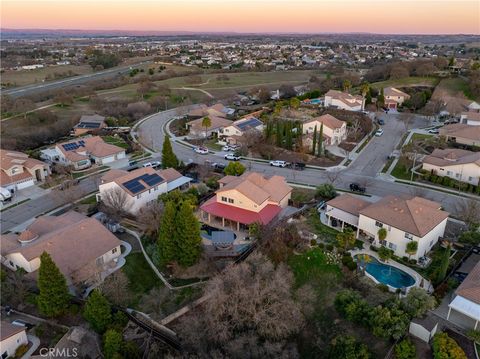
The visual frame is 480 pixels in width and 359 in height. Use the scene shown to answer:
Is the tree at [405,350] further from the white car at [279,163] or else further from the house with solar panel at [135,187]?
the white car at [279,163]

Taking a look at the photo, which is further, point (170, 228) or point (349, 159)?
point (349, 159)

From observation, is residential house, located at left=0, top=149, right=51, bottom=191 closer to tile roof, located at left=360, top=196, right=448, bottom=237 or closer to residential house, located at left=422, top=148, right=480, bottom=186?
tile roof, located at left=360, top=196, right=448, bottom=237

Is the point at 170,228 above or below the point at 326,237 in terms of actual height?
above

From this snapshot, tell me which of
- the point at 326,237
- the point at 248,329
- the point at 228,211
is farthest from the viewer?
the point at 228,211

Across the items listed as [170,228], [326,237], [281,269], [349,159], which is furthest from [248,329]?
[349,159]

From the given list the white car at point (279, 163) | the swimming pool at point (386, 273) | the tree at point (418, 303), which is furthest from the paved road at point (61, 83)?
the tree at point (418, 303)

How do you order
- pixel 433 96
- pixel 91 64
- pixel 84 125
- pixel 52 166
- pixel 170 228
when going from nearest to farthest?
pixel 170 228 → pixel 52 166 → pixel 84 125 → pixel 433 96 → pixel 91 64

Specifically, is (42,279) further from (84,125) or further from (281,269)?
(84,125)
